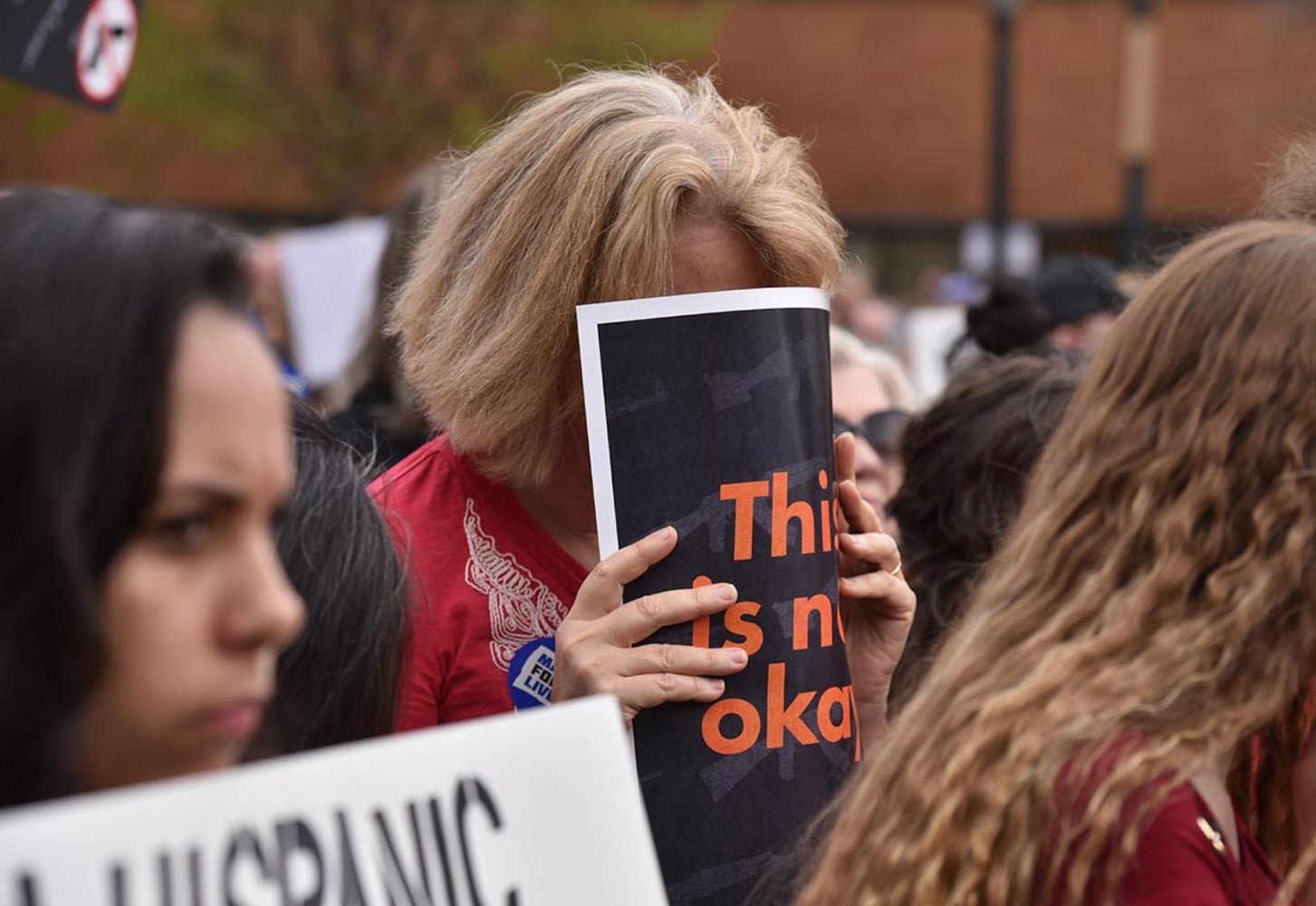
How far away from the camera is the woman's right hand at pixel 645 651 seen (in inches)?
75.4

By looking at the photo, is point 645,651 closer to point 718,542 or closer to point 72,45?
point 718,542

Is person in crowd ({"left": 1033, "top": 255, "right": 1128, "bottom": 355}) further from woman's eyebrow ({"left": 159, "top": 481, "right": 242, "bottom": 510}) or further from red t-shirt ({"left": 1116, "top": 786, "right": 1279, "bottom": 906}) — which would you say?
woman's eyebrow ({"left": 159, "top": 481, "right": 242, "bottom": 510})

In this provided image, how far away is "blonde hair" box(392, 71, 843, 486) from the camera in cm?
214

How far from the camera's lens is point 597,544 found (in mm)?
2268

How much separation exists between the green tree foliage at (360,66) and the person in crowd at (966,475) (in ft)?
50.3

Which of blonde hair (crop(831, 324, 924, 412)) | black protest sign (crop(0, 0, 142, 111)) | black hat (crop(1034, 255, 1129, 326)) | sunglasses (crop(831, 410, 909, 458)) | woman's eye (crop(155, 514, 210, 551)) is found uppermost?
black protest sign (crop(0, 0, 142, 111))

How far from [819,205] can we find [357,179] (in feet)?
55.9

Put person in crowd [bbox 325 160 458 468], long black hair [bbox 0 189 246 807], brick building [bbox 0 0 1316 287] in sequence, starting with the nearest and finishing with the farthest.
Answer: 1. long black hair [bbox 0 189 246 807]
2. person in crowd [bbox 325 160 458 468]
3. brick building [bbox 0 0 1316 287]

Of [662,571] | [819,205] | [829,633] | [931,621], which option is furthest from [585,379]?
[931,621]

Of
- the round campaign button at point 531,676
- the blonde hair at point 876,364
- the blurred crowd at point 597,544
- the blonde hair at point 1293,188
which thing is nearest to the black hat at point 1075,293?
the blonde hair at point 876,364

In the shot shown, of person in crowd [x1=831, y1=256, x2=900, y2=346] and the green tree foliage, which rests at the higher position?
the green tree foliage

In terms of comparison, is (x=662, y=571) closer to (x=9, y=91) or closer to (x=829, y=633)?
(x=829, y=633)

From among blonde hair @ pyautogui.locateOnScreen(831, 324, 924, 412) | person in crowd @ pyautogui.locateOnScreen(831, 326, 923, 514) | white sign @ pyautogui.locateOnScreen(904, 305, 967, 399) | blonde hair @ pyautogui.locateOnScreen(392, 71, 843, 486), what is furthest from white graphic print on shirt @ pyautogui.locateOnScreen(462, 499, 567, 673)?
white sign @ pyautogui.locateOnScreen(904, 305, 967, 399)

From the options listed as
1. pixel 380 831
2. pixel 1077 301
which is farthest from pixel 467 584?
pixel 1077 301
